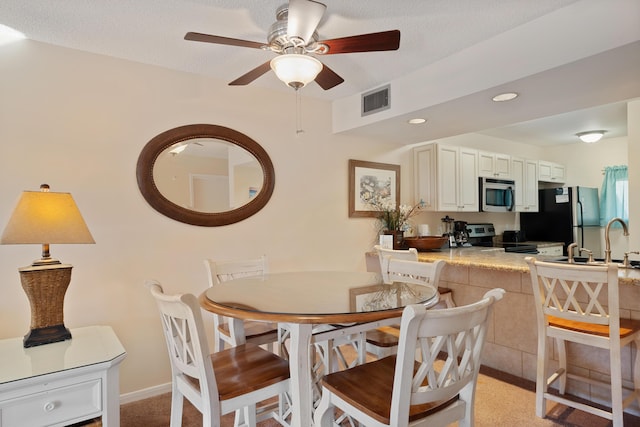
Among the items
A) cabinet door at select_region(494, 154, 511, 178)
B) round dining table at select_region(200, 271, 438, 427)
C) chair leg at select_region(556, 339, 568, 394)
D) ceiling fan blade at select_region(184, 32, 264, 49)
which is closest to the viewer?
round dining table at select_region(200, 271, 438, 427)

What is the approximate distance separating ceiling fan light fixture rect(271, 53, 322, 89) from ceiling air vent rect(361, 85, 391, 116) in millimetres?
1307

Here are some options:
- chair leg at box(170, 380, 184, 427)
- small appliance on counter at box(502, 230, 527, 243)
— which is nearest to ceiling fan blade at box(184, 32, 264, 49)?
chair leg at box(170, 380, 184, 427)

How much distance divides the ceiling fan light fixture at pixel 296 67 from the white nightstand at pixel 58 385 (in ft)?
5.12

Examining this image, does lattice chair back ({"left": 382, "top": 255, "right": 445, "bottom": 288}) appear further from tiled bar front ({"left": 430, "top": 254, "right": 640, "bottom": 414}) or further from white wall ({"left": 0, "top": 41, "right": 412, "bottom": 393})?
white wall ({"left": 0, "top": 41, "right": 412, "bottom": 393})

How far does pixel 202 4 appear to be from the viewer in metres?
1.81

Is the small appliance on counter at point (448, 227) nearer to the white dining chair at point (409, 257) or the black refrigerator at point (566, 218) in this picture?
the white dining chair at point (409, 257)

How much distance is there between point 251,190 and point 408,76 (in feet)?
5.03

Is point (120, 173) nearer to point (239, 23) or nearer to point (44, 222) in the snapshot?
point (44, 222)

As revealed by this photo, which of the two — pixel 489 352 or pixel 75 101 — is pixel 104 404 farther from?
pixel 489 352

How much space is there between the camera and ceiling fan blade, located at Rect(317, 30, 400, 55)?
1592 millimetres

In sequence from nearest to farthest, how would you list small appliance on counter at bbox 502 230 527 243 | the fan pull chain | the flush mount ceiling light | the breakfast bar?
the breakfast bar < the fan pull chain < the flush mount ceiling light < small appliance on counter at bbox 502 230 527 243

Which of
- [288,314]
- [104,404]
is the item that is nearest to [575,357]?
[288,314]

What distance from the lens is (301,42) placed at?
5.76ft

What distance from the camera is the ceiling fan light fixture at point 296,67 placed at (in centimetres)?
166
